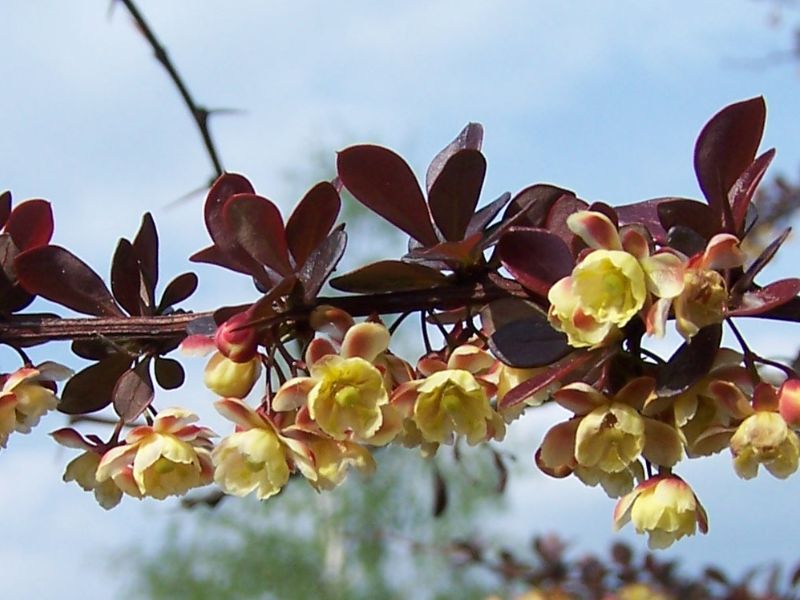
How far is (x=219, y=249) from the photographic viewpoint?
63 cm

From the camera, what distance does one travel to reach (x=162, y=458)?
66 cm

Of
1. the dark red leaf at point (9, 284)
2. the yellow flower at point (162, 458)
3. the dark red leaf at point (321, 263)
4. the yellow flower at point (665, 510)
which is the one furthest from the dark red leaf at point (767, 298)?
the dark red leaf at point (9, 284)

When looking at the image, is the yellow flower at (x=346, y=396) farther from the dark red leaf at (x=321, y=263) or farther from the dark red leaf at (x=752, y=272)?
the dark red leaf at (x=752, y=272)

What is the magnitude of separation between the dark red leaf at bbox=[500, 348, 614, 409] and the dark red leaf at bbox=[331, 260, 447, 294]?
0.28 feet

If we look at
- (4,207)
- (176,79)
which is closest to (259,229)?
(4,207)

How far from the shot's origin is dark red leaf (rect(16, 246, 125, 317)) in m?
0.67

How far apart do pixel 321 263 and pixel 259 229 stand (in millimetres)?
43

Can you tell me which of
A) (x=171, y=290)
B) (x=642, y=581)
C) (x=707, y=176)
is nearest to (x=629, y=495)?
(x=707, y=176)

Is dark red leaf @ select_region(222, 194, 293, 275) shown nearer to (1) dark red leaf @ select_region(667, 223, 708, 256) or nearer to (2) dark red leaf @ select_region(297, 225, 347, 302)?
(2) dark red leaf @ select_region(297, 225, 347, 302)

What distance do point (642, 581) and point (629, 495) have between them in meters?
1.81

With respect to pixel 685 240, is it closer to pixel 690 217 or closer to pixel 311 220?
pixel 690 217

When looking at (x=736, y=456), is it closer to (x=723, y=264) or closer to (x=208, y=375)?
(x=723, y=264)

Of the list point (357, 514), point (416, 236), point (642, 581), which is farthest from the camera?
point (357, 514)

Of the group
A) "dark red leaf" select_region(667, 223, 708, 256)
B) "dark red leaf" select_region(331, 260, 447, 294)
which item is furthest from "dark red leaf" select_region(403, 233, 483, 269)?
"dark red leaf" select_region(667, 223, 708, 256)
